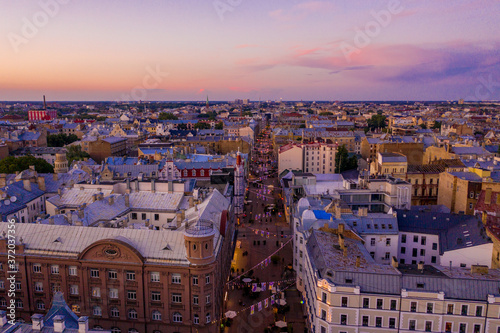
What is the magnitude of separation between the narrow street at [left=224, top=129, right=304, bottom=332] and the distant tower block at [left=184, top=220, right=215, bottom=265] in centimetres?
1044

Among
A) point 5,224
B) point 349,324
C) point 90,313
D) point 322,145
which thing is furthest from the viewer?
point 322,145

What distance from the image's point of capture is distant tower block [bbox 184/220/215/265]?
35.8 meters

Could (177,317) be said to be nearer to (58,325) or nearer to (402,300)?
(58,325)

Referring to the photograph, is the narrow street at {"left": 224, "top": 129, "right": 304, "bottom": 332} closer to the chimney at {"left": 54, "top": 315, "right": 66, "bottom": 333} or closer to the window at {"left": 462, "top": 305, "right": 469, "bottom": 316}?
the window at {"left": 462, "top": 305, "right": 469, "bottom": 316}

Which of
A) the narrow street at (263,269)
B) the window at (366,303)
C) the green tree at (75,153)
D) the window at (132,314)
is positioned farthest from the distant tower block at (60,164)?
the window at (366,303)

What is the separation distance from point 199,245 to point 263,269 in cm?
2234

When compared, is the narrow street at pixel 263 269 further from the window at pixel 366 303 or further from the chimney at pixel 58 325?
the chimney at pixel 58 325

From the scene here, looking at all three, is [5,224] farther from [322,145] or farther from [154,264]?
[322,145]

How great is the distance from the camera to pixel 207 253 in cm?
3641

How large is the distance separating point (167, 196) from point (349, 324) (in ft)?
100

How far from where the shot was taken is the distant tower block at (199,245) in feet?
117

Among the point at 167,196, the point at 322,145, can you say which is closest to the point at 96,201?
the point at 167,196

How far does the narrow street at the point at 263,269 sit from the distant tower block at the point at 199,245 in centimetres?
1044

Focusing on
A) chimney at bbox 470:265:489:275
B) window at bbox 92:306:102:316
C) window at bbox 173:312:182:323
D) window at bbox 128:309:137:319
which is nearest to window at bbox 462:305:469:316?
chimney at bbox 470:265:489:275
